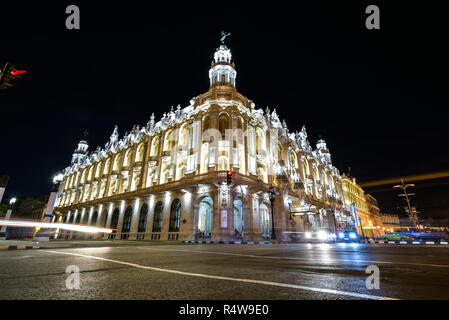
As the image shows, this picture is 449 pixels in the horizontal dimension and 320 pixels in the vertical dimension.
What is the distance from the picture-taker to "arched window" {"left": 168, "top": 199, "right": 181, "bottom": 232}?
25891mm

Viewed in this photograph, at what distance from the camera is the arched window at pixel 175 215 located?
25891mm

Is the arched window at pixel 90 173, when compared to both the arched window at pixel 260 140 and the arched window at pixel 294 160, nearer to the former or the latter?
the arched window at pixel 260 140

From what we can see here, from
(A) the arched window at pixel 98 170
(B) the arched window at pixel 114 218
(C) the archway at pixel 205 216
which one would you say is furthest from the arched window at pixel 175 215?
(A) the arched window at pixel 98 170

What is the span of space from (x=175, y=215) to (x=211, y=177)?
7.55 metres

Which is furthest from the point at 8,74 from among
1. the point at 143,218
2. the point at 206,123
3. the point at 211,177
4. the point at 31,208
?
the point at 31,208

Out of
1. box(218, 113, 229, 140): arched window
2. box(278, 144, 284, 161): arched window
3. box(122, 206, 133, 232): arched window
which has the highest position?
box(218, 113, 229, 140): arched window

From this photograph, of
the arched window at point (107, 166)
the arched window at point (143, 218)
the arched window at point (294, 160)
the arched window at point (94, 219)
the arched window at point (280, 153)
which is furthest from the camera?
the arched window at point (107, 166)

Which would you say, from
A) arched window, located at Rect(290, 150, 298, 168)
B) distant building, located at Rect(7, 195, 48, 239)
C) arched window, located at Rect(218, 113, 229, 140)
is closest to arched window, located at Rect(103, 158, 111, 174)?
distant building, located at Rect(7, 195, 48, 239)

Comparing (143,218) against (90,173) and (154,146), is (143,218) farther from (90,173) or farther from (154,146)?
(90,173)

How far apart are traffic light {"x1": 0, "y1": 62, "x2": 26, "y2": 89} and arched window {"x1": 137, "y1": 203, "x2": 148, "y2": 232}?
77.1ft

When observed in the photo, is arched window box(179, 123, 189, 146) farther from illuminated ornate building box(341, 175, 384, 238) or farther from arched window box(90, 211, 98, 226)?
illuminated ornate building box(341, 175, 384, 238)

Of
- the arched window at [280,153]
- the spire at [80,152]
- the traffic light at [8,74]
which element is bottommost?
the traffic light at [8,74]

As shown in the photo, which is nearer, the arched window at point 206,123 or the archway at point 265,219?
the arched window at point 206,123
